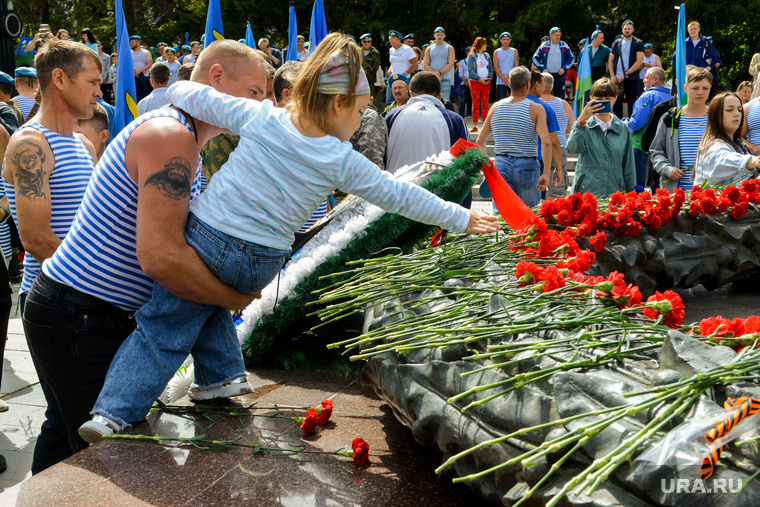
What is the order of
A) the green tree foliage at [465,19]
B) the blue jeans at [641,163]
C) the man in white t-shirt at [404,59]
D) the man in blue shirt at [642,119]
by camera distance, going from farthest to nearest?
the green tree foliage at [465,19] < the man in white t-shirt at [404,59] < the man in blue shirt at [642,119] < the blue jeans at [641,163]

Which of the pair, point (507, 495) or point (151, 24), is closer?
point (507, 495)

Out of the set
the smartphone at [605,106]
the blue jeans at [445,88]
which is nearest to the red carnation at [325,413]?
the smartphone at [605,106]

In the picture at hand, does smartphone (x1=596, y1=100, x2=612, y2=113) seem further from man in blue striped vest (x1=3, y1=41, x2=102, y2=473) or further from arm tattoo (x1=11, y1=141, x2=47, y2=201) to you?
arm tattoo (x1=11, y1=141, x2=47, y2=201)

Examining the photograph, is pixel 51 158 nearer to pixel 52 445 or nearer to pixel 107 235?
pixel 107 235

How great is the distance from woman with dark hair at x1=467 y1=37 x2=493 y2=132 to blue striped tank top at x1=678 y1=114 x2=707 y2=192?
27.5 feet

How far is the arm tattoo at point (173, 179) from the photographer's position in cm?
227

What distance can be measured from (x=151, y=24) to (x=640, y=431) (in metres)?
28.1

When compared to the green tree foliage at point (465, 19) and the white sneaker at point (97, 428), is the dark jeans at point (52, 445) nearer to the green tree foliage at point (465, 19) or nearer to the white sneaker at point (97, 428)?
the white sneaker at point (97, 428)

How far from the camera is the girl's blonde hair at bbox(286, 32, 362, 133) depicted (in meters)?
2.29

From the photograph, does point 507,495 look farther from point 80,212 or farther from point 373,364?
point 80,212

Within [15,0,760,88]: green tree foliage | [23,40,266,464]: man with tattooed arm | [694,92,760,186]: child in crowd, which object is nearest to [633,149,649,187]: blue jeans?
[694,92,760,186]: child in crowd

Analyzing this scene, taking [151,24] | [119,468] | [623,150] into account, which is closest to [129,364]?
[119,468]

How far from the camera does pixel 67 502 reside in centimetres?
193

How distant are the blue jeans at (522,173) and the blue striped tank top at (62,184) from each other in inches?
192
